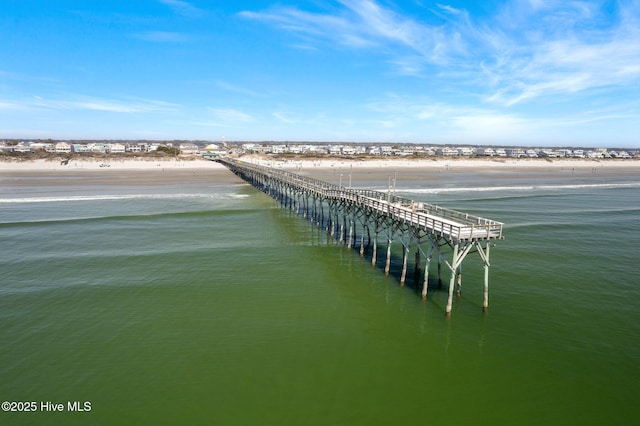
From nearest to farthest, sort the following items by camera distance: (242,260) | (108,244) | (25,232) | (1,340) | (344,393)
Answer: (344,393) < (1,340) < (242,260) < (108,244) < (25,232)

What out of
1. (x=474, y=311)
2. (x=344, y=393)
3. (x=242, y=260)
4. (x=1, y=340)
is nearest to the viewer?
(x=344, y=393)

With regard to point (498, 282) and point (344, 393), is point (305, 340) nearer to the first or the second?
point (344, 393)

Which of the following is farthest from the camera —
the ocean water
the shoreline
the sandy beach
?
the shoreline

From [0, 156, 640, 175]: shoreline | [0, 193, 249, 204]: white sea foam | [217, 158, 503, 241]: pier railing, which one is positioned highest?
[0, 156, 640, 175]: shoreline

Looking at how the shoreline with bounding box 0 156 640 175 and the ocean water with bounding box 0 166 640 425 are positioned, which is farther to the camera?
the shoreline with bounding box 0 156 640 175

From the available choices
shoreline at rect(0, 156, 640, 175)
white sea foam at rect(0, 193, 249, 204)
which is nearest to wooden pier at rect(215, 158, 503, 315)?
white sea foam at rect(0, 193, 249, 204)

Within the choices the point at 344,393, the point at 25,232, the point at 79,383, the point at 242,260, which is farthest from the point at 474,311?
the point at 25,232

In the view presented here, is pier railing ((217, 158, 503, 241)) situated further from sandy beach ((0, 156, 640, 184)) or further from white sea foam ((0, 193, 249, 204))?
sandy beach ((0, 156, 640, 184))

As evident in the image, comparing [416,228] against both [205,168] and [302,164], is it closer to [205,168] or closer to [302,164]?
[205,168]
